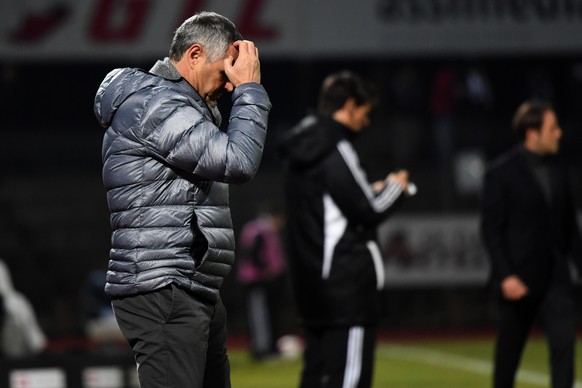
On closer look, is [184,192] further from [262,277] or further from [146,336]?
[262,277]


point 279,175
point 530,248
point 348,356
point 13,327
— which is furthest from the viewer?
point 279,175

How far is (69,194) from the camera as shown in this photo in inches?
830

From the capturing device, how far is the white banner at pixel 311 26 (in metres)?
20.5

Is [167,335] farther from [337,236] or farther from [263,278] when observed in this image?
[263,278]

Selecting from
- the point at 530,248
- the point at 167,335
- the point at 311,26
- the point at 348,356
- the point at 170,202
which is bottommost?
the point at 348,356

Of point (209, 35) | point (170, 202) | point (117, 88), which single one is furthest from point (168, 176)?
point (209, 35)

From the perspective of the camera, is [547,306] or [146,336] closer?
[146,336]

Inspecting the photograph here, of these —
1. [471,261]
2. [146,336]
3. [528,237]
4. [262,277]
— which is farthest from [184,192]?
[471,261]

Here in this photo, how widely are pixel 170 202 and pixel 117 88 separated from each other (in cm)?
45

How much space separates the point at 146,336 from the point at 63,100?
75.4 feet

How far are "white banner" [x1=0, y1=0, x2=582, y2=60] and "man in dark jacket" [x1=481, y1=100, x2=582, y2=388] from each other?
1262cm

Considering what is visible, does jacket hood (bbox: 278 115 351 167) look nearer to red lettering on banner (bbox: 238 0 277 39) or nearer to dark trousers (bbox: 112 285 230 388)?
dark trousers (bbox: 112 285 230 388)

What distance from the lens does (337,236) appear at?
715 cm

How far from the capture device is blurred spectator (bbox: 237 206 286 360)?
16453 millimetres
